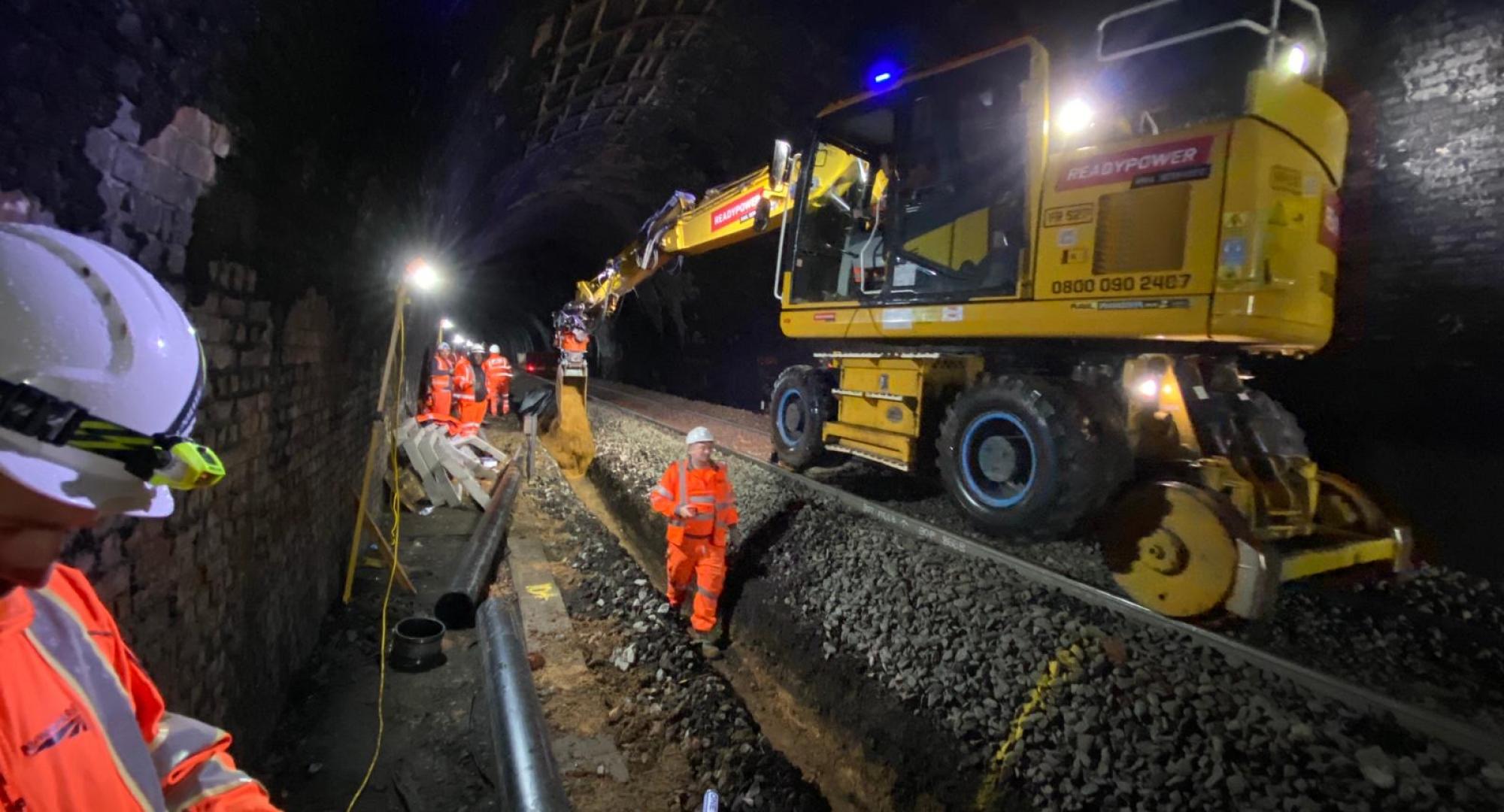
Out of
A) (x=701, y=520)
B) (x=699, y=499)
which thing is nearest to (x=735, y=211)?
(x=699, y=499)

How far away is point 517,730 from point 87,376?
197 centimetres

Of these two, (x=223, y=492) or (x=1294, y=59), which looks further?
(x=1294, y=59)

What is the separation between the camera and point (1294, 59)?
4.37 meters

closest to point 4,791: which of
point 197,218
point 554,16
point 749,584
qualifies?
point 197,218

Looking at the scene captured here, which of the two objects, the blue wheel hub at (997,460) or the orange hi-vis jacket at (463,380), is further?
the orange hi-vis jacket at (463,380)

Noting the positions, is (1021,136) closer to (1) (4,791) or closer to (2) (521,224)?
(1) (4,791)

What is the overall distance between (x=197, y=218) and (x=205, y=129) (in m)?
0.31

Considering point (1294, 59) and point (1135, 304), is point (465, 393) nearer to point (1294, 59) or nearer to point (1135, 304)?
point (1135, 304)

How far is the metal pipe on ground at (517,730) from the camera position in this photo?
2250mm

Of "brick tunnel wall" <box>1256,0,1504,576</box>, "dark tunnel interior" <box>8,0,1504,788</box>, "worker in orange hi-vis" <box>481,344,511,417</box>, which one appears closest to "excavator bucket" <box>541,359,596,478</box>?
"dark tunnel interior" <box>8,0,1504,788</box>

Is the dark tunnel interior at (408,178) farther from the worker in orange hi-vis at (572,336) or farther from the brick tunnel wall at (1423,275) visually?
the worker in orange hi-vis at (572,336)

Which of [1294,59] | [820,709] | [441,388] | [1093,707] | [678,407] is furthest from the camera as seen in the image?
[678,407]

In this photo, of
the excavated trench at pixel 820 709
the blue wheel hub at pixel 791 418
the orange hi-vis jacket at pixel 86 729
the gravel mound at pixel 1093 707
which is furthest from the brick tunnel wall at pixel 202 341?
the blue wheel hub at pixel 791 418

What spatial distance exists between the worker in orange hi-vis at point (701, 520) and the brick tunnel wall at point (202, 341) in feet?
8.19
